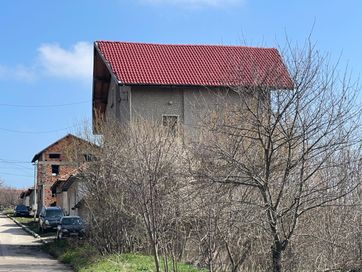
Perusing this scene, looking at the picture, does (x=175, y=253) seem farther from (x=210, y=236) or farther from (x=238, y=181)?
→ (x=238, y=181)

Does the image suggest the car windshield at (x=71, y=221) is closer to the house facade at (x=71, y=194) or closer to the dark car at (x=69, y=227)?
the dark car at (x=69, y=227)

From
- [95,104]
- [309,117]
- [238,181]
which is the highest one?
[95,104]

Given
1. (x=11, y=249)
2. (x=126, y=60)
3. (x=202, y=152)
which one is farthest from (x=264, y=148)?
(x=11, y=249)

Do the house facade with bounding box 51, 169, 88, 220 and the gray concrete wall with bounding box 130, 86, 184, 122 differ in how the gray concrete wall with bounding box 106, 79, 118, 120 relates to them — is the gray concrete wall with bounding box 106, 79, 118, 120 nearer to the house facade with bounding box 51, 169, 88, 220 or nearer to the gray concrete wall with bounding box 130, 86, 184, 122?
the gray concrete wall with bounding box 130, 86, 184, 122

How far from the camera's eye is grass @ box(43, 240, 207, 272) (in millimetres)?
16741

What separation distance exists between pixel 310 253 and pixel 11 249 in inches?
883

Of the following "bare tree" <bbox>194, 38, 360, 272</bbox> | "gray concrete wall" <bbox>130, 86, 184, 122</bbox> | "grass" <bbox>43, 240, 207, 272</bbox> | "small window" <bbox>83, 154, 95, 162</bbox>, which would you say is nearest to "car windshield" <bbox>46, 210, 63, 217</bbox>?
"gray concrete wall" <bbox>130, 86, 184, 122</bbox>

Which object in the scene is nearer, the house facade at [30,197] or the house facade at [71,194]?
the house facade at [71,194]

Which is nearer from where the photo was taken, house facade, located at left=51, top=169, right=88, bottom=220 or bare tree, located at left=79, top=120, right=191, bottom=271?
bare tree, located at left=79, top=120, right=191, bottom=271

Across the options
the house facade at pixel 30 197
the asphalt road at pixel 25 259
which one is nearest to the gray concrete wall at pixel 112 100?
the asphalt road at pixel 25 259

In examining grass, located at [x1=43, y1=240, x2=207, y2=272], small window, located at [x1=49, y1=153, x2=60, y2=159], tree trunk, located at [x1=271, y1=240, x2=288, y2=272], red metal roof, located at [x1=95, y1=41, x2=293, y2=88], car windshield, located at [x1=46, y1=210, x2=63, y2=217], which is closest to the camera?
tree trunk, located at [x1=271, y1=240, x2=288, y2=272]

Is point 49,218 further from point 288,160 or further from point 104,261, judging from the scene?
point 288,160

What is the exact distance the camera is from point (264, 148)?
394 inches

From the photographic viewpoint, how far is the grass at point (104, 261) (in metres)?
16.7
